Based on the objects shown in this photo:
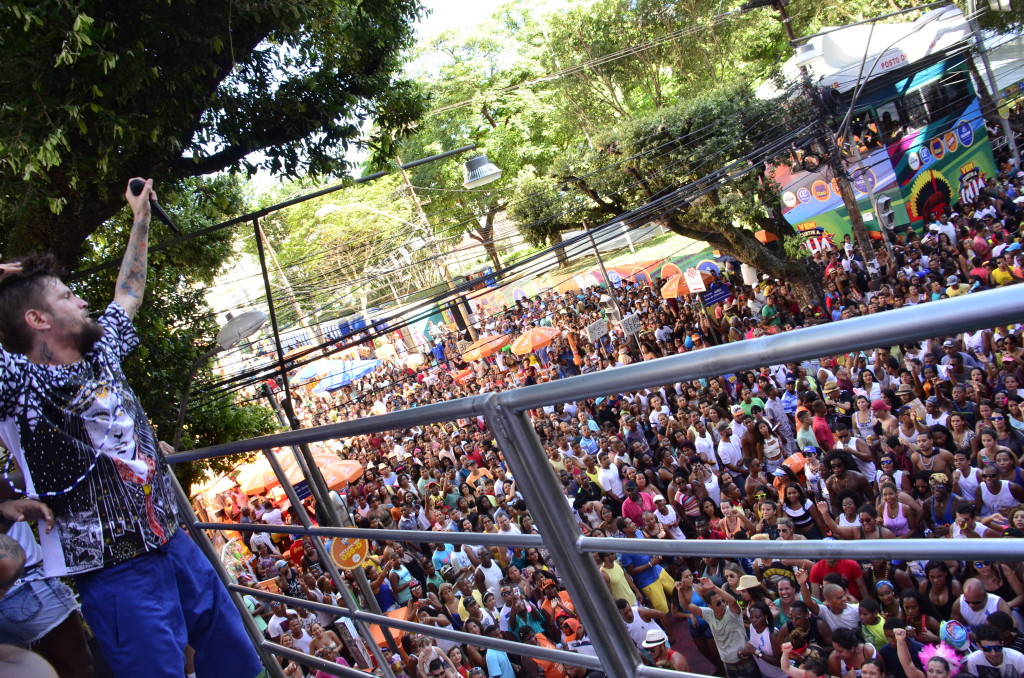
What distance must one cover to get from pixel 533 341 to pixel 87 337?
16143 mm

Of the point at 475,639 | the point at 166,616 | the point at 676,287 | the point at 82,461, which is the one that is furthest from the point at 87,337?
the point at 676,287

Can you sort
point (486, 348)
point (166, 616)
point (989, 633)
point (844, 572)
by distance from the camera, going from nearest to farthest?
point (166, 616) → point (989, 633) → point (844, 572) → point (486, 348)

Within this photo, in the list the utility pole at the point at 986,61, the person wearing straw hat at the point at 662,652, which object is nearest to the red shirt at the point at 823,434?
the person wearing straw hat at the point at 662,652

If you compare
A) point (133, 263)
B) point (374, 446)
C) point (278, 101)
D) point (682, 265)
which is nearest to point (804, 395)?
point (278, 101)

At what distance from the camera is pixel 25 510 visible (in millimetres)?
1991

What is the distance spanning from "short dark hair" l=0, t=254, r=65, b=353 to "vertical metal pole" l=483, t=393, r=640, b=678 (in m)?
1.41

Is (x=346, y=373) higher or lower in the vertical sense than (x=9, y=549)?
lower

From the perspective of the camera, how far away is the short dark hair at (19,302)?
2.09 meters

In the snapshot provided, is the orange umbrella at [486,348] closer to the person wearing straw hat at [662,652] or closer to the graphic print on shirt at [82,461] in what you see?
the person wearing straw hat at [662,652]

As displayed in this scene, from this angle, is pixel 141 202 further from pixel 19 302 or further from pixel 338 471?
pixel 338 471

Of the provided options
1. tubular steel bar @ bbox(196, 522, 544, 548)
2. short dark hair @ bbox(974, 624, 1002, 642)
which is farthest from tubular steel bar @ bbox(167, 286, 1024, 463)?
short dark hair @ bbox(974, 624, 1002, 642)

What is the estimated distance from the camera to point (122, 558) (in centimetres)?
209

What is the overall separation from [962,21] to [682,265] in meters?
8.25

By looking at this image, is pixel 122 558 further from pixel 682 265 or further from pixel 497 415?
pixel 682 265
